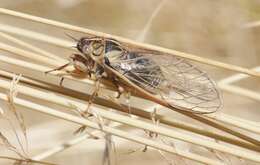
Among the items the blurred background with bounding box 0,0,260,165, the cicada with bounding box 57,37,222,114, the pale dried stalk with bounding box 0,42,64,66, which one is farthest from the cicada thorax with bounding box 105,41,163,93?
the blurred background with bounding box 0,0,260,165

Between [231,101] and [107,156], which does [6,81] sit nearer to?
[107,156]

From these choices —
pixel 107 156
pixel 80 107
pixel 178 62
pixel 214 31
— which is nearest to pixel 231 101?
pixel 214 31

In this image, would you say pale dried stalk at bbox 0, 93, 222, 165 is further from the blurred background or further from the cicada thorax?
the blurred background

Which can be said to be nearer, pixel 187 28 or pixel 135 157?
pixel 135 157

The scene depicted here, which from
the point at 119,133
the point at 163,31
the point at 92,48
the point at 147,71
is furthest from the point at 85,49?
the point at 163,31

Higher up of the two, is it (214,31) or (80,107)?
(214,31)

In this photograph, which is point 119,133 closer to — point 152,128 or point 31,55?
point 152,128
